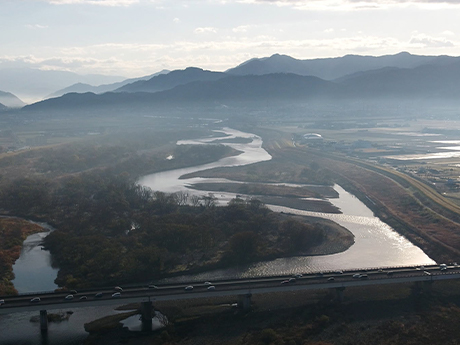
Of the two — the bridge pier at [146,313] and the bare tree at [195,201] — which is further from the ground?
the bare tree at [195,201]

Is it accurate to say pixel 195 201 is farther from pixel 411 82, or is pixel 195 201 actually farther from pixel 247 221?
pixel 411 82

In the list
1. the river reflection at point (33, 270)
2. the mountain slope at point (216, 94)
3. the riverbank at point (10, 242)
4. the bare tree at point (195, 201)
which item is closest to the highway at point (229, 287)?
the riverbank at point (10, 242)

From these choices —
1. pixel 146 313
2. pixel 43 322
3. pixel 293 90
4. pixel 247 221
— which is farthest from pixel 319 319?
pixel 293 90

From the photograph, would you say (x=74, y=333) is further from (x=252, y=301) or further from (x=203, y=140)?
(x=203, y=140)

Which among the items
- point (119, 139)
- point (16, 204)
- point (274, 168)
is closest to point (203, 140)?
point (119, 139)

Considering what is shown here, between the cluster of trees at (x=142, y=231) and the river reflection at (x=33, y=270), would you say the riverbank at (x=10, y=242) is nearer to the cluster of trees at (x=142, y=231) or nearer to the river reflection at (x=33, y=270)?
the river reflection at (x=33, y=270)

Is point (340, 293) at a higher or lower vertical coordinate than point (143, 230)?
lower
